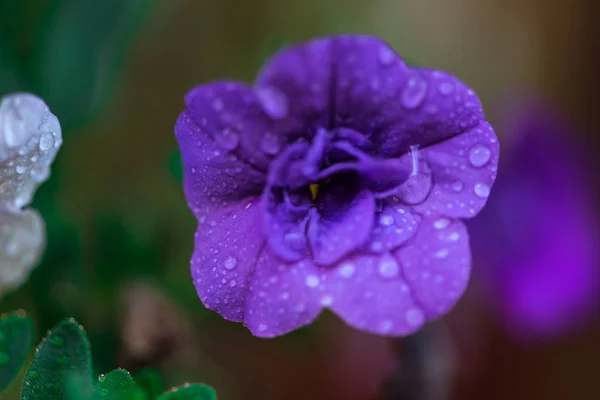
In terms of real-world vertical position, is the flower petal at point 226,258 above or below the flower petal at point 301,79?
below

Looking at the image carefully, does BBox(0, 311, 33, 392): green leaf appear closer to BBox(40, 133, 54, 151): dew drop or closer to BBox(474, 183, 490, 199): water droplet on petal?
BBox(40, 133, 54, 151): dew drop

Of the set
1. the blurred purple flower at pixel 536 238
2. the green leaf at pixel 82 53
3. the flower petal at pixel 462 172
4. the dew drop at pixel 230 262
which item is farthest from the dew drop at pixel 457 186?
the blurred purple flower at pixel 536 238

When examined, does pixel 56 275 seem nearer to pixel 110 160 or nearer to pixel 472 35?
pixel 110 160

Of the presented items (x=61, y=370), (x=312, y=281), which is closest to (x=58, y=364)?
(x=61, y=370)

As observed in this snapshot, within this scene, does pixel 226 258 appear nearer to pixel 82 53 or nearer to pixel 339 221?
pixel 339 221

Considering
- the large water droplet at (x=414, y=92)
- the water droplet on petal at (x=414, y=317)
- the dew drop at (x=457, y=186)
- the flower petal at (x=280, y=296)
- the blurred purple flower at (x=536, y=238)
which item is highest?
the large water droplet at (x=414, y=92)

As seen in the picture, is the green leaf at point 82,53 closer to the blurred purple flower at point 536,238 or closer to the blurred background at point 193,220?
the blurred background at point 193,220
